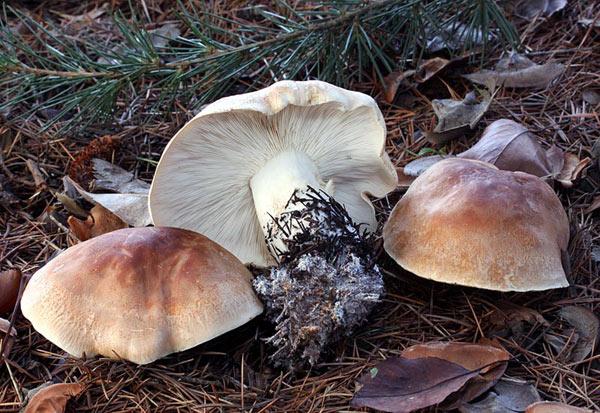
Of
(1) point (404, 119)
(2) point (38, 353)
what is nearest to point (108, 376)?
(2) point (38, 353)

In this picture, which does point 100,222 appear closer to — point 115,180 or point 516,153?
point 115,180

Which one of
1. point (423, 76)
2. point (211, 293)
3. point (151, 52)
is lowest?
point (211, 293)

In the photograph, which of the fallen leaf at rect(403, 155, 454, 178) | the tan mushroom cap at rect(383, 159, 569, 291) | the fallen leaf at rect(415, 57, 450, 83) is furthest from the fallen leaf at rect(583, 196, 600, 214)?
the fallen leaf at rect(415, 57, 450, 83)

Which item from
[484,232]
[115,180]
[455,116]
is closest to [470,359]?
[484,232]

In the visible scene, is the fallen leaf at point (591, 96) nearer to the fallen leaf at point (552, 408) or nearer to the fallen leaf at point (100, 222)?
the fallen leaf at point (552, 408)

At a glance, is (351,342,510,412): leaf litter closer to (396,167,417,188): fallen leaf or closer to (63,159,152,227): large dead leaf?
(396,167,417,188): fallen leaf

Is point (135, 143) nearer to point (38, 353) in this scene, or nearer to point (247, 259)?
point (247, 259)
